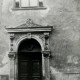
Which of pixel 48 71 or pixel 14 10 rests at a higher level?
pixel 14 10

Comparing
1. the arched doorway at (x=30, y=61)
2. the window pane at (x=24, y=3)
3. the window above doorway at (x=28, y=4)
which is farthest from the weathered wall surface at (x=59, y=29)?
the arched doorway at (x=30, y=61)

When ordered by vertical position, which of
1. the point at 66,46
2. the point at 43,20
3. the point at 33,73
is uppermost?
the point at 43,20

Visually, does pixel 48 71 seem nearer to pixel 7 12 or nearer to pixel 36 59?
pixel 36 59

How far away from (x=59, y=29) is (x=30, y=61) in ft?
7.44

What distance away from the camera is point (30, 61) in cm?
1515

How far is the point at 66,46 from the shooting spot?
48.3 feet

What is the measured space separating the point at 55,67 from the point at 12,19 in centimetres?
337

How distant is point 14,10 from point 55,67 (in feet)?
12.0

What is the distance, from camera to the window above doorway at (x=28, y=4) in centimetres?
1512

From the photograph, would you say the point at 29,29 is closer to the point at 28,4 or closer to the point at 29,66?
the point at 28,4

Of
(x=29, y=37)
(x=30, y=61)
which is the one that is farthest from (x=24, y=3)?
(x=30, y=61)

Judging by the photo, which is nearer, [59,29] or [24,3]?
[59,29]

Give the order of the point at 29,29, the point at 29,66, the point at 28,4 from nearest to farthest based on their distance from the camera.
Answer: the point at 29,29 → the point at 29,66 → the point at 28,4

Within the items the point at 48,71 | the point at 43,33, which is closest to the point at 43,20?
the point at 43,33
